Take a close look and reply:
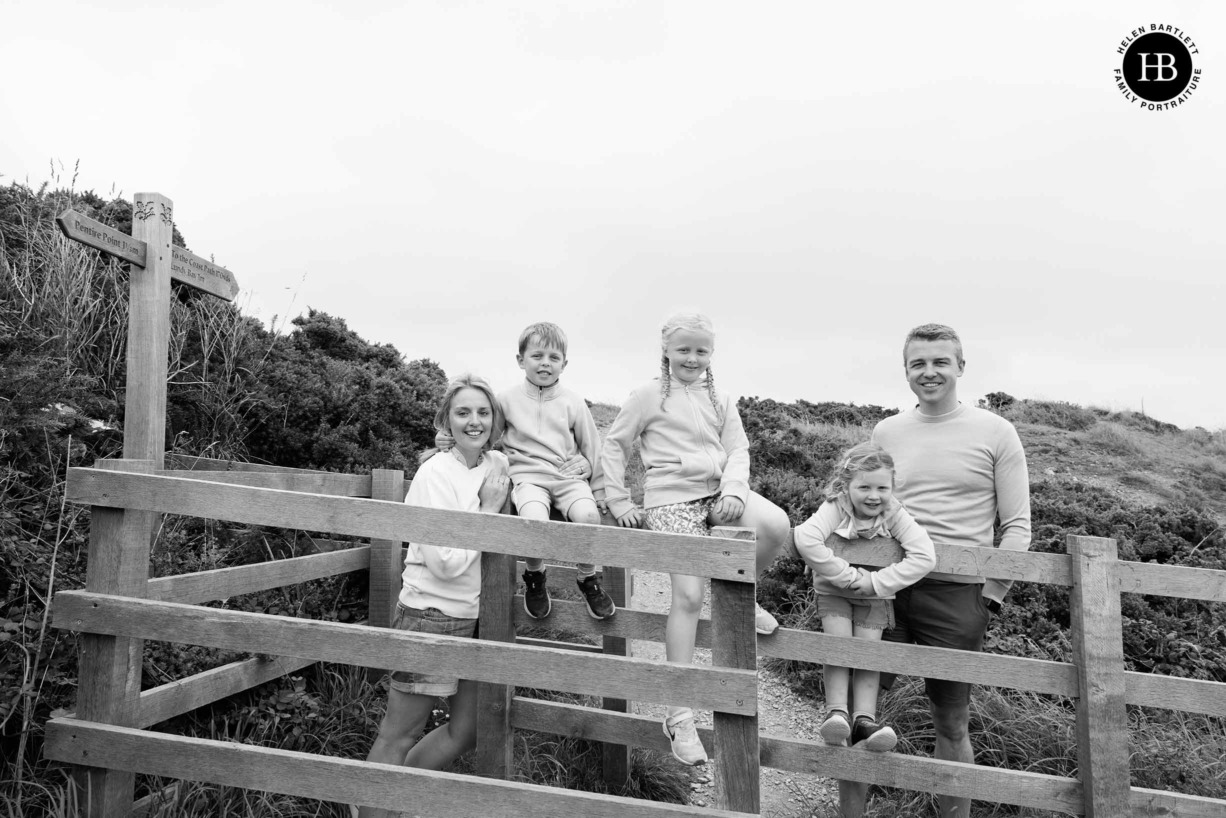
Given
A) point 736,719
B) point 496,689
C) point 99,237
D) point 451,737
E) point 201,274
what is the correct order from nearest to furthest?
point 736,719, point 451,737, point 496,689, point 99,237, point 201,274

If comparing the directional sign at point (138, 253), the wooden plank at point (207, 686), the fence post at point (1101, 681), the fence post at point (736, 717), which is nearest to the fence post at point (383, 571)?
the wooden plank at point (207, 686)

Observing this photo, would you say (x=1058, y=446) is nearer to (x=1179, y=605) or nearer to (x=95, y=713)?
(x=1179, y=605)

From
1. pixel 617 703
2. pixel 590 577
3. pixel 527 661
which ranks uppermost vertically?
pixel 590 577

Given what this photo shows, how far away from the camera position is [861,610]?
3814mm

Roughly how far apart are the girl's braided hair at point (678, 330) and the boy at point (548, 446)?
1.41ft

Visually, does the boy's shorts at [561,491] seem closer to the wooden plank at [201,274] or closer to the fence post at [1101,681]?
the fence post at [1101,681]

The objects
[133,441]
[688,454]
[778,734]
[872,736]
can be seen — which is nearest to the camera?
[872,736]

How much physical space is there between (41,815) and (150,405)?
245 cm

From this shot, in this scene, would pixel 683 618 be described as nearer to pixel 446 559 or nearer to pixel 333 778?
pixel 446 559

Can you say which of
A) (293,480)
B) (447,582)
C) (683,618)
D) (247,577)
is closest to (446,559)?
(447,582)

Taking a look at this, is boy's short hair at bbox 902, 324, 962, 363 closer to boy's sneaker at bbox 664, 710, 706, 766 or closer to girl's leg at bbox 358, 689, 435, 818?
boy's sneaker at bbox 664, 710, 706, 766

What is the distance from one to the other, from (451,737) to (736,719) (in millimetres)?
1530

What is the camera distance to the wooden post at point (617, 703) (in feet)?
14.8

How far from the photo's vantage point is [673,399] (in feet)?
13.1
